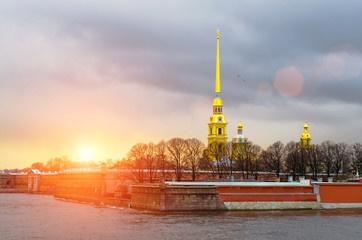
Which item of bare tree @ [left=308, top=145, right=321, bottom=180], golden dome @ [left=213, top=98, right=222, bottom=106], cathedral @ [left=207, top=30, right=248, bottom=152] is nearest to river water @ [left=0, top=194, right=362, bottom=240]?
bare tree @ [left=308, top=145, right=321, bottom=180]

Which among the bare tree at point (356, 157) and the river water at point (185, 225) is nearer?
the river water at point (185, 225)

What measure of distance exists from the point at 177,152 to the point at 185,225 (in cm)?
4337

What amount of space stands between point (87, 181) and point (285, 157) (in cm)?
3507

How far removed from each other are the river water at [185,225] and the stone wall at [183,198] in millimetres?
1442

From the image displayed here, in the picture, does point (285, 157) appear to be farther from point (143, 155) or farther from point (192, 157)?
point (143, 155)

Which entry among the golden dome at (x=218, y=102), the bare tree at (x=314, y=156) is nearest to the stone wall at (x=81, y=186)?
the bare tree at (x=314, y=156)

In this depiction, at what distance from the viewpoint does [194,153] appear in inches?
3255

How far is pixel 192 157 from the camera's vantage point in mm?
82312

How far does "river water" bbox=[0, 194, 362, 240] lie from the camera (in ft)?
112

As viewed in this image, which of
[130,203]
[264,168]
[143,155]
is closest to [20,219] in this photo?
[130,203]

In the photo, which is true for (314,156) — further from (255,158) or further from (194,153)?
(194,153)

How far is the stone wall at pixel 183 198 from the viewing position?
45.9 metres

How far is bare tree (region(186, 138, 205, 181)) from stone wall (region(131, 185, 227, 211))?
102ft

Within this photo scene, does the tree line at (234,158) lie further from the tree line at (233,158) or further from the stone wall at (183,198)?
the stone wall at (183,198)
